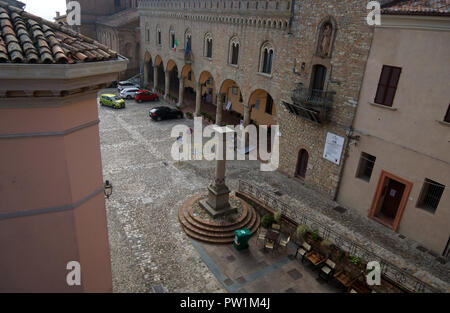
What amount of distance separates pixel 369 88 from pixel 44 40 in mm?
11836

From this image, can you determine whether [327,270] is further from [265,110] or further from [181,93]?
[181,93]

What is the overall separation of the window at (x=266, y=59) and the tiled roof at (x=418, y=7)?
6946 millimetres

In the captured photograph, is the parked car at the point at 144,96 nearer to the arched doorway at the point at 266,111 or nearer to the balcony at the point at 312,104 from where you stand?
the arched doorway at the point at 266,111

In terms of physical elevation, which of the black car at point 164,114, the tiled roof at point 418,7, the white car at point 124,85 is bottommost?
the black car at point 164,114

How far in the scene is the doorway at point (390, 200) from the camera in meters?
12.5

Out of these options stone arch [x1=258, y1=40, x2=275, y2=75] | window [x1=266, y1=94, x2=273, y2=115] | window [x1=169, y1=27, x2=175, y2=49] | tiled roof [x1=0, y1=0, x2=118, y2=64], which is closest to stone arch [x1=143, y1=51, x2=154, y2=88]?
window [x1=169, y1=27, x2=175, y2=49]

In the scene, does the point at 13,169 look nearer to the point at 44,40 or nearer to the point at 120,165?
the point at 44,40

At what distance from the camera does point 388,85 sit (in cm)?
1227

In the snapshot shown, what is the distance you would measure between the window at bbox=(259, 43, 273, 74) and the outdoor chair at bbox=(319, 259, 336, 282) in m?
11.4

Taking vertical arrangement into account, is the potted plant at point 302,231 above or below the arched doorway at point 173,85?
below

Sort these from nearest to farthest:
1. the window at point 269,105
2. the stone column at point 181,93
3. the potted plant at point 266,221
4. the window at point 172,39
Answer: the potted plant at point 266,221
the window at point 269,105
the window at point 172,39
the stone column at point 181,93

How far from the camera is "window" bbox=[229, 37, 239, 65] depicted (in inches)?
812

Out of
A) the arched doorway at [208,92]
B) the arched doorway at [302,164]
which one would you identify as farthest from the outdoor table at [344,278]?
the arched doorway at [208,92]

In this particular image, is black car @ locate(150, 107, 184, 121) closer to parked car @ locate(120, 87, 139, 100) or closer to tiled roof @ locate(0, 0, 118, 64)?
parked car @ locate(120, 87, 139, 100)
